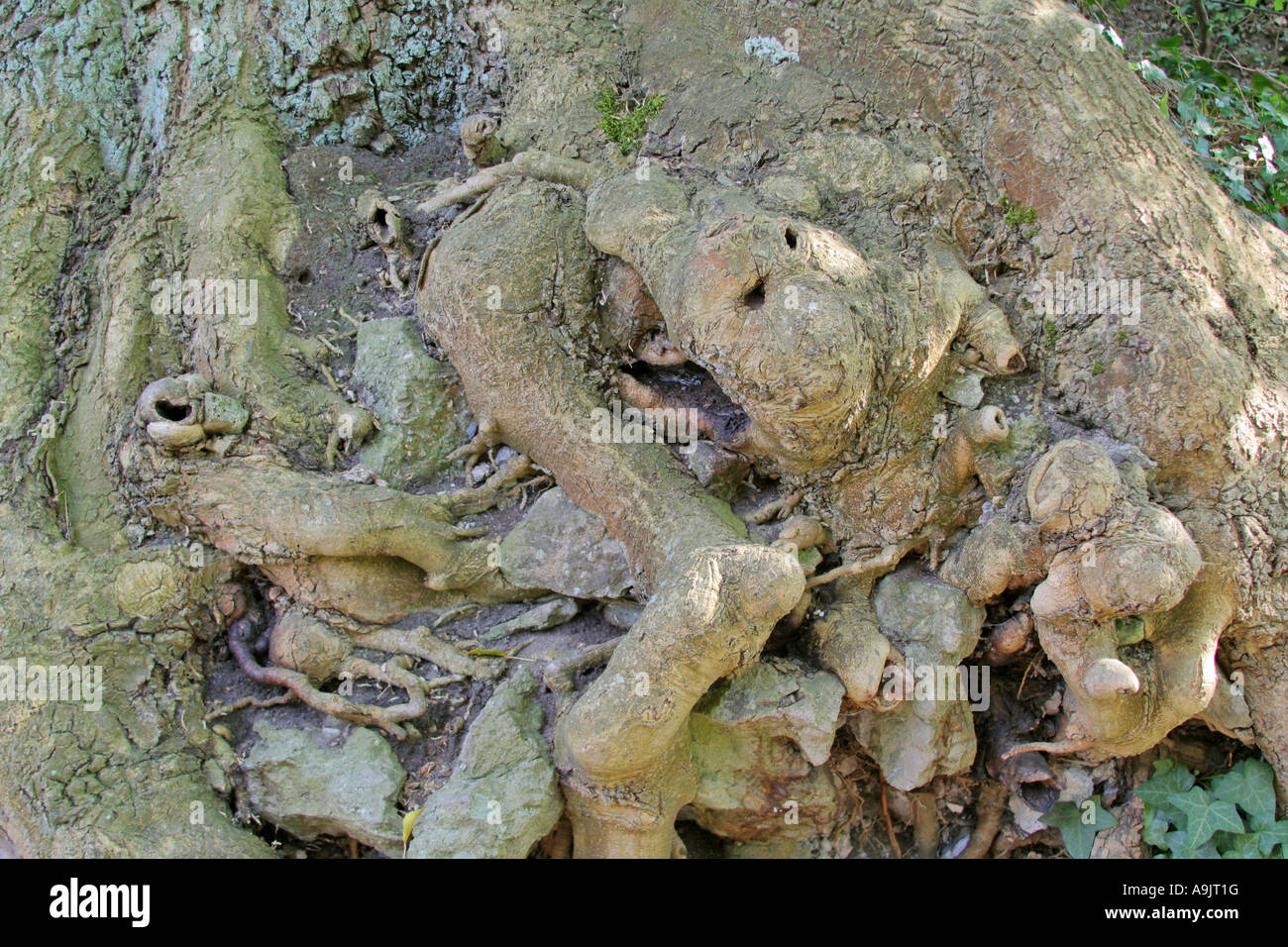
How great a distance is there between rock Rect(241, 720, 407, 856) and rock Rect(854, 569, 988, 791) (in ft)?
6.01

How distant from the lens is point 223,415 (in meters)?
4.31

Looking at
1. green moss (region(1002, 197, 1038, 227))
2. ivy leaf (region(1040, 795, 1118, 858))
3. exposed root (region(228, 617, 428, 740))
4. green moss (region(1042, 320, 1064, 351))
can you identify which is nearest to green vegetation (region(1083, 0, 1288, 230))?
green moss (region(1002, 197, 1038, 227))

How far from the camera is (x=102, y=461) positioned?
441 cm

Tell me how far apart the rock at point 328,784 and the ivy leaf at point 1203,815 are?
9.65 feet

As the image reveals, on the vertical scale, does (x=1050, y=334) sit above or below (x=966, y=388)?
above

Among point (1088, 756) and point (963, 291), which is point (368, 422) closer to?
point (963, 291)

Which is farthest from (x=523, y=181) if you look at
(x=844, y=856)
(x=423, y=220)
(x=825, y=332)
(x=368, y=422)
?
(x=844, y=856)

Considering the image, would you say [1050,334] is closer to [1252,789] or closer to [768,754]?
[1252,789]

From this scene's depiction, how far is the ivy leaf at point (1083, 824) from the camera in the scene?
3943mm

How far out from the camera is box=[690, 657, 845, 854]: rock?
381cm

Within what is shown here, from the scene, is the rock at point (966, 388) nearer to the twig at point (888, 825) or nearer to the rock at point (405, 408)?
the twig at point (888, 825)

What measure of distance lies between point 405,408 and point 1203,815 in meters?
3.59

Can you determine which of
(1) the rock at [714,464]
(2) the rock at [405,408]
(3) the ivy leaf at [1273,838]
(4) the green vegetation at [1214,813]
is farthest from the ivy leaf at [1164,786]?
(2) the rock at [405,408]

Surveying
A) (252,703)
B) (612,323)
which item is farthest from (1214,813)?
(252,703)
